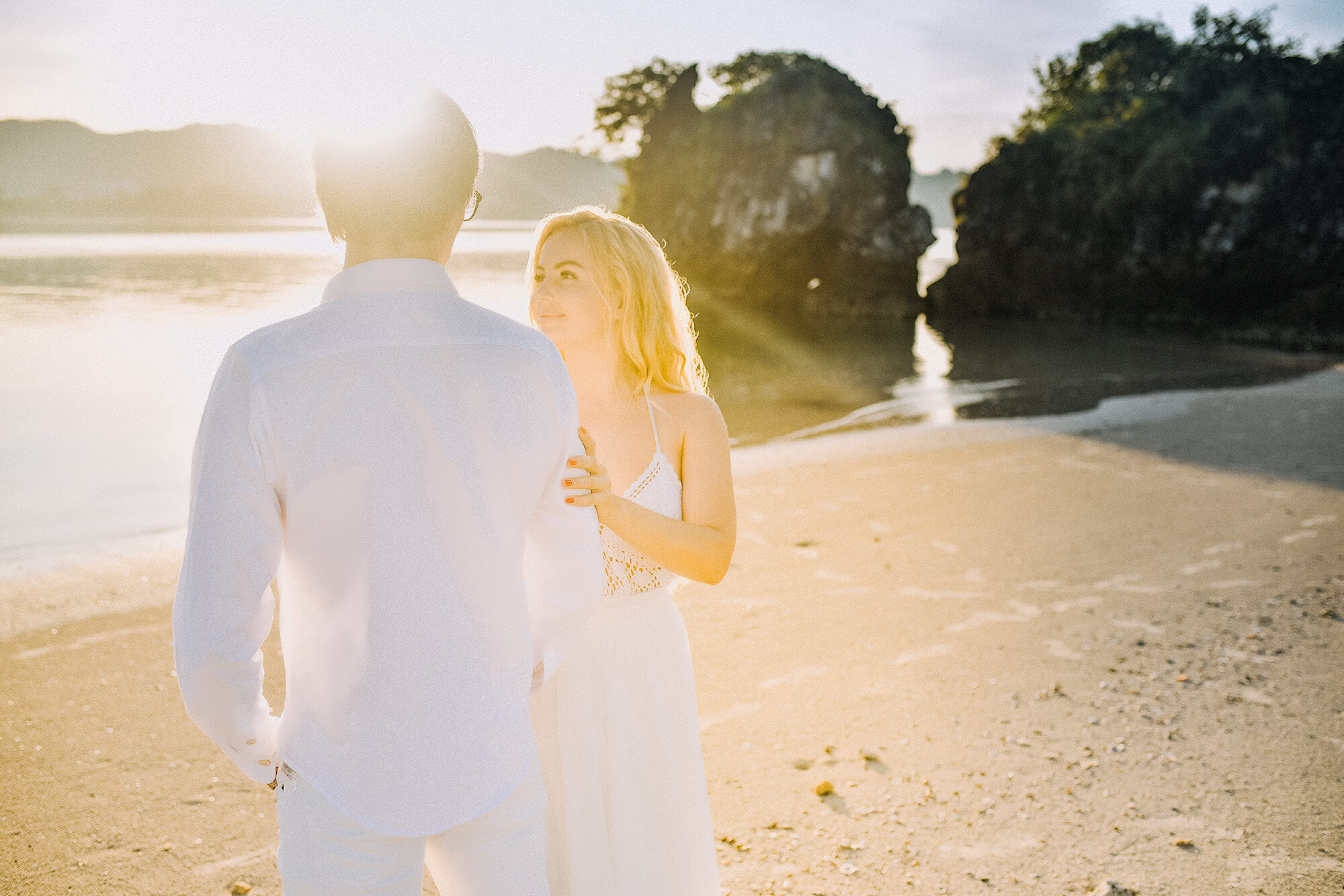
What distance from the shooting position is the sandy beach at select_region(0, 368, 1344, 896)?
3242 mm

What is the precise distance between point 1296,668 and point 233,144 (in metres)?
155

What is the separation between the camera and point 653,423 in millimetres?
2348

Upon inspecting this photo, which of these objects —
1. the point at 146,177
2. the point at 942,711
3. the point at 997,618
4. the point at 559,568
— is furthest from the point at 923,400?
the point at 146,177

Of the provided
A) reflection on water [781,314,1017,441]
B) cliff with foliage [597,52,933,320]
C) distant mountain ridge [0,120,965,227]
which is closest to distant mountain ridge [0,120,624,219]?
distant mountain ridge [0,120,965,227]

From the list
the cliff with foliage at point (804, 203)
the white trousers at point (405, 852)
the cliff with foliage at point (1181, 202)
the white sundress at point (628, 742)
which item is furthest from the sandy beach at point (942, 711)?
the cliff with foliage at point (804, 203)

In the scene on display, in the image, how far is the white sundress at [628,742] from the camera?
7.02ft

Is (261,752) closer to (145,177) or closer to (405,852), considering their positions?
(405,852)

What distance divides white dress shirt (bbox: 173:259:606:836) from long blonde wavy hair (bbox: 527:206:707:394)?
35.9 inches

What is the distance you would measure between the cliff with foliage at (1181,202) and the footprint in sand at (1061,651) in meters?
23.6

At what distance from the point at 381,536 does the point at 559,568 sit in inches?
17.2

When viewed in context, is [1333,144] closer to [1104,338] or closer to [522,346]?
[1104,338]

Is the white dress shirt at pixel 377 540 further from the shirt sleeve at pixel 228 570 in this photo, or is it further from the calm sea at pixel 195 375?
the calm sea at pixel 195 375

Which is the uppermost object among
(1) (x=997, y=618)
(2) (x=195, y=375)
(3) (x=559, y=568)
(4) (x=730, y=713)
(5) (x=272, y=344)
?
(5) (x=272, y=344)

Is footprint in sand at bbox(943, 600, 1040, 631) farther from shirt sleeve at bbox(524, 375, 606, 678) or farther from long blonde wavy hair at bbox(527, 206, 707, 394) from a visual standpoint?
shirt sleeve at bbox(524, 375, 606, 678)
